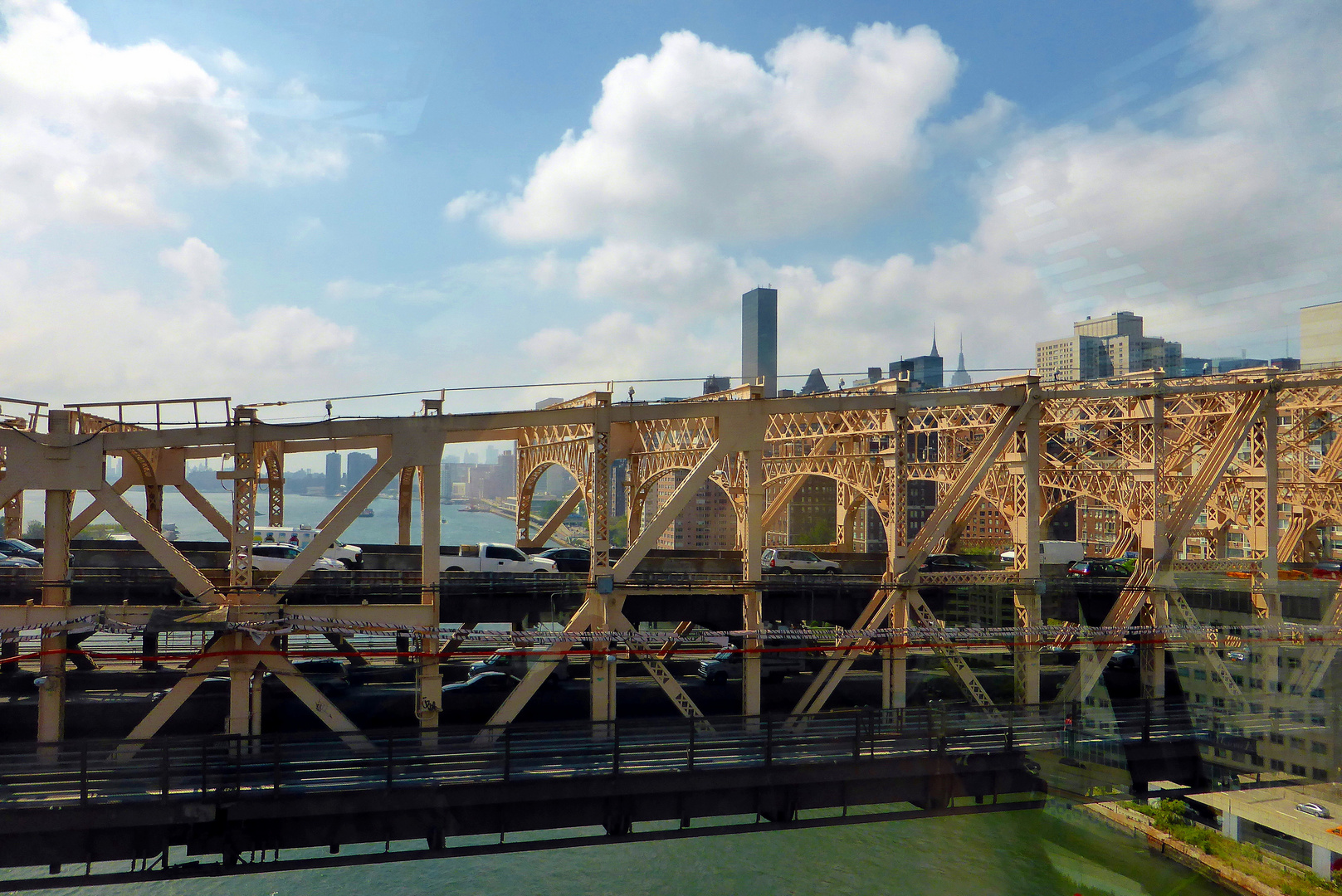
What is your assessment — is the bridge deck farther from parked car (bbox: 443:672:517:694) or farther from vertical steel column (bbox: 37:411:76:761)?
parked car (bbox: 443:672:517:694)

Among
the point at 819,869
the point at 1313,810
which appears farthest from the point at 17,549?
the point at 1313,810

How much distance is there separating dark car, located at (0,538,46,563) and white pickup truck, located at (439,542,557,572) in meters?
11.5

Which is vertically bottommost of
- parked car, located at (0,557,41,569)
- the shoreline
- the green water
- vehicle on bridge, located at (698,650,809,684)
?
the green water

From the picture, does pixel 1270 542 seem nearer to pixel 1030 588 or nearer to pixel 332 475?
pixel 1030 588

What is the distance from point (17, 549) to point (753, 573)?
2147 centimetres

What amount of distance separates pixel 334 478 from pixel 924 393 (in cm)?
4941

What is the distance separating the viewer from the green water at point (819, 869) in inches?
704

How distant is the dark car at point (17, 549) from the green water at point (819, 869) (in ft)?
32.8

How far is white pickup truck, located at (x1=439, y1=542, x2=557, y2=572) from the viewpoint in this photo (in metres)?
22.3

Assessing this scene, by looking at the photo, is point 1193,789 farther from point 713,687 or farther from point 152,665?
point 152,665

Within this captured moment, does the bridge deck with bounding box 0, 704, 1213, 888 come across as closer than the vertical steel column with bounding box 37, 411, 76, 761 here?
Yes

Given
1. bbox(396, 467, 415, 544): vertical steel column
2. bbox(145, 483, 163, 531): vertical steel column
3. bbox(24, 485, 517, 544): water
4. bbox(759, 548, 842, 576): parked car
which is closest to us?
bbox(145, 483, 163, 531): vertical steel column

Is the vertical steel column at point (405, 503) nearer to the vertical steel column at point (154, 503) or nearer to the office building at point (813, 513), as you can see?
the vertical steel column at point (154, 503)

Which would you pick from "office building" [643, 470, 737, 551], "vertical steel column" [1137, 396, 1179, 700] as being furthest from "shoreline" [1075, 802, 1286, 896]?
"office building" [643, 470, 737, 551]
